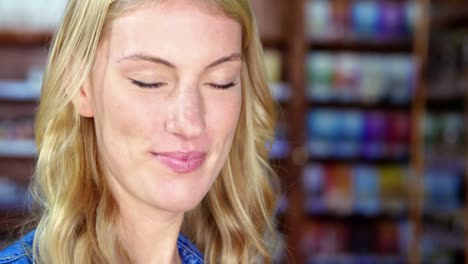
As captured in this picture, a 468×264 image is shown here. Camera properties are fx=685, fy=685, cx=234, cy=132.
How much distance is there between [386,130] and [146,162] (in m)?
3.96

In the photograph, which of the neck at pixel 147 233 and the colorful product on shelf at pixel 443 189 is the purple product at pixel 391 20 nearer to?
the colorful product on shelf at pixel 443 189

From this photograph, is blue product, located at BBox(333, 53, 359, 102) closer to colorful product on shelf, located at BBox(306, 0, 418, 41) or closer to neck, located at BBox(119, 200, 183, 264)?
colorful product on shelf, located at BBox(306, 0, 418, 41)

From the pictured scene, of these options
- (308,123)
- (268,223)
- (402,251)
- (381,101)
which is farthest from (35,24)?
(268,223)

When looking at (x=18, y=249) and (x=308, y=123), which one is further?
(x=308, y=123)

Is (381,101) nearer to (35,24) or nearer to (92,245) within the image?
(35,24)

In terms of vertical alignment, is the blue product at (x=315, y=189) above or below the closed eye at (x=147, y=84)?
below

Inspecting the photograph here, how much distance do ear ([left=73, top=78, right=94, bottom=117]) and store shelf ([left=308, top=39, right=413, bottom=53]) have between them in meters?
3.75

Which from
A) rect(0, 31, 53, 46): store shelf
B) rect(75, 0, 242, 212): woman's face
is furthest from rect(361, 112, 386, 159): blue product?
rect(75, 0, 242, 212): woman's face

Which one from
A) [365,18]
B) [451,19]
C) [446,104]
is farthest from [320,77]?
[451,19]

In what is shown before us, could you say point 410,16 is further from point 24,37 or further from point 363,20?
point 24,37

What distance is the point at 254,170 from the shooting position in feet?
Answer: 4.23

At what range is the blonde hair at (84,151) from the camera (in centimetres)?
103

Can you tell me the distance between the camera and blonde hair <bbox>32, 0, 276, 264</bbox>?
103cm

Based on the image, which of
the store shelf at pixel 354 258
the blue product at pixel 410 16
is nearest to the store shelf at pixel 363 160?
the store shelf at pixel 354 258
